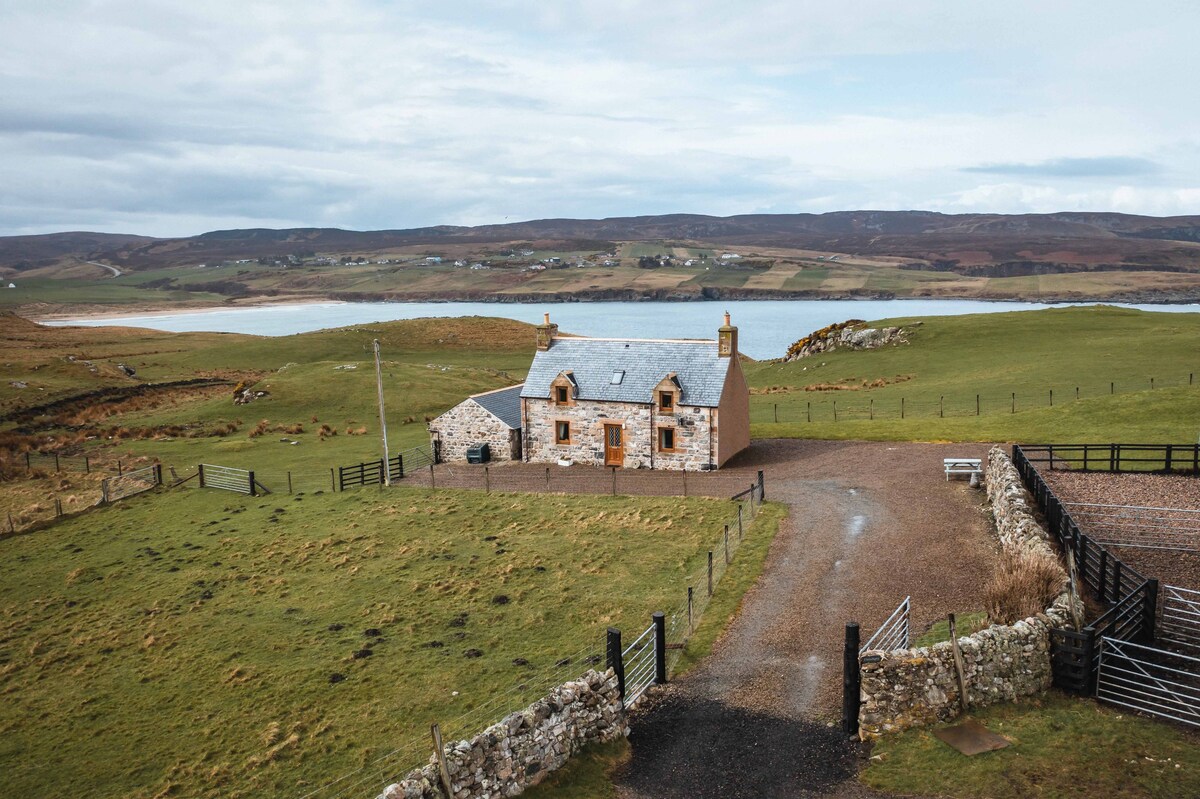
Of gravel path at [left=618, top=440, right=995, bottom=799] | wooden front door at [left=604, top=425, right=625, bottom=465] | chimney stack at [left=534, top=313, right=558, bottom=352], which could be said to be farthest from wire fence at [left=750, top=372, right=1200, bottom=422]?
chimney stack at [left=534, top=313, right=558, bottom=352]

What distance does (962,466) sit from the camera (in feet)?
108

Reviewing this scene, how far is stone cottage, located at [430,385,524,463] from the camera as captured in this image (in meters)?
43.2

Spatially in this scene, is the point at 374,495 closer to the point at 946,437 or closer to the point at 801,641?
the point at 801,641

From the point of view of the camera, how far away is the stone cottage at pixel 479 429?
142ft

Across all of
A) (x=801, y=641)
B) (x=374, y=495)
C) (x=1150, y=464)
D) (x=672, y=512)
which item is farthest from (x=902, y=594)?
(x=374, y=495)

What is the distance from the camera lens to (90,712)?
762 inches

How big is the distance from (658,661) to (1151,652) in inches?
402

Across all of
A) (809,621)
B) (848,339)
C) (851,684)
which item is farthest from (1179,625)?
(848,339)

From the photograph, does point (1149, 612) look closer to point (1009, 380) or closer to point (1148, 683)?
point (1148, 683)

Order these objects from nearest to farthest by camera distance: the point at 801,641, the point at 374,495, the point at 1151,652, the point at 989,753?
the point at 989,753
the point at 1151,652
the point at 801,641
the point at 374,495

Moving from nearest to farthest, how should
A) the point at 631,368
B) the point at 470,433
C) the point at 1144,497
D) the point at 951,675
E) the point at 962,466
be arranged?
1. the point at 951,675
2. the point at 1144,497
3. the point at 962,466
4. the point at 631,368
5. the point at 470,433

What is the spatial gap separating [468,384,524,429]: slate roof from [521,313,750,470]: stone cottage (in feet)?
3.01

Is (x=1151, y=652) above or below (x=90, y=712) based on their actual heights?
above

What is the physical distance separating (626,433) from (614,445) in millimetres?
982
